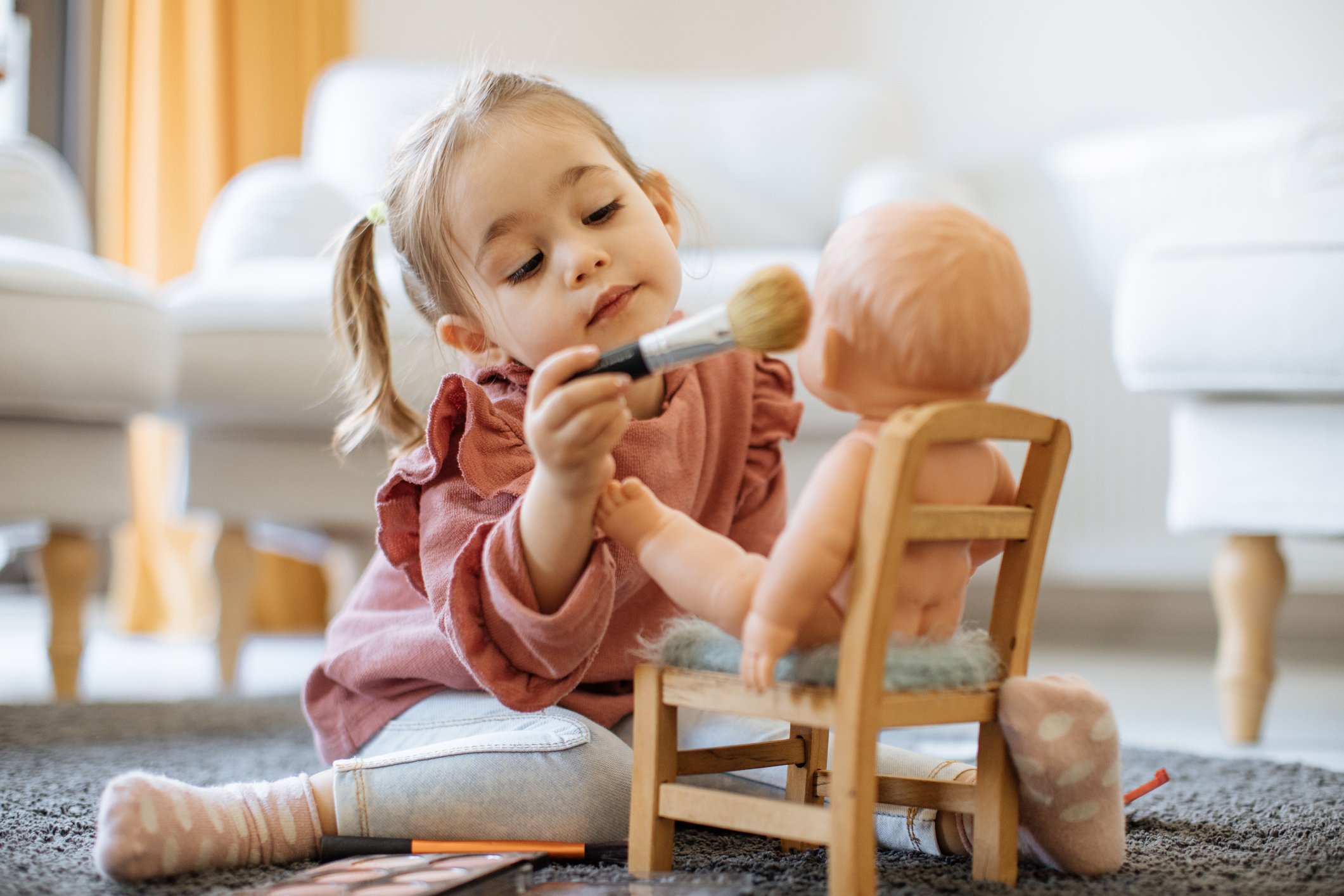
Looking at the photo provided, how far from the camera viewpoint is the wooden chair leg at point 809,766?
0.75 metres

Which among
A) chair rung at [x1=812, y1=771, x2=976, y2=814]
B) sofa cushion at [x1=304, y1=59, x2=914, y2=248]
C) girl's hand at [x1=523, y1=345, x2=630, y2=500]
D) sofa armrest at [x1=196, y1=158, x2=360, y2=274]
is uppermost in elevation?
sofa cushion at [x1=304, y1=59, x2=914, y2=248]

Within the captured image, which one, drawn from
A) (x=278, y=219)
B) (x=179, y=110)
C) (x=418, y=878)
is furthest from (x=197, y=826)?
(x=179, y=110)

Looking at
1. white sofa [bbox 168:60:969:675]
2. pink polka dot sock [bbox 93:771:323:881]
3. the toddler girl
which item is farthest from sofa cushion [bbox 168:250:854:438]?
pink polka dot sock [bbox 93:771:323:881]

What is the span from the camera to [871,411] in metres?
0.62

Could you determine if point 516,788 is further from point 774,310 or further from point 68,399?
point 68,399

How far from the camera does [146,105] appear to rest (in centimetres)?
245

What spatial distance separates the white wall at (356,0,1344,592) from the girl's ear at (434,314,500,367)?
141 centimetres

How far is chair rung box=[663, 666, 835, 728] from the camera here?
1.94 feet

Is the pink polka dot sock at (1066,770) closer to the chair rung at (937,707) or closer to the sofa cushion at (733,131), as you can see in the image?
the chair rung at (937,707)

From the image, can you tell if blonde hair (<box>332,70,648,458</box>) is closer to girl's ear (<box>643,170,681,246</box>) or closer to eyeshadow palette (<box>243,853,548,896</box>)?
girl's ear (<box>643,170,681,246</box>)

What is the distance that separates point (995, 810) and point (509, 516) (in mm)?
305

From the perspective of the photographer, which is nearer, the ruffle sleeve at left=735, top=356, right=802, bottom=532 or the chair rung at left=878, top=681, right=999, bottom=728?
the chair rung at left=878, top=681, right=999, bottom=728

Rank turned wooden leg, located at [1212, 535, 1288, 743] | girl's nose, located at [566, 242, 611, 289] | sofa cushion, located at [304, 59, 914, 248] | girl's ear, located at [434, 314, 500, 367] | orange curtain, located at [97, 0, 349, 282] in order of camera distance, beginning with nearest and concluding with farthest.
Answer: girl's nose, located at [566, 242, 611, 289]
girl's ear, located at [434, 314, 500, 367]
turned wooden leg, located at [1212, 535, 1288, 743]
sofa cushion, located at [304, 59, 914, 248]
orange curtain, located at [97, 0, 349, 282]

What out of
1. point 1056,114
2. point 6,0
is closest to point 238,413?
point 6,0
